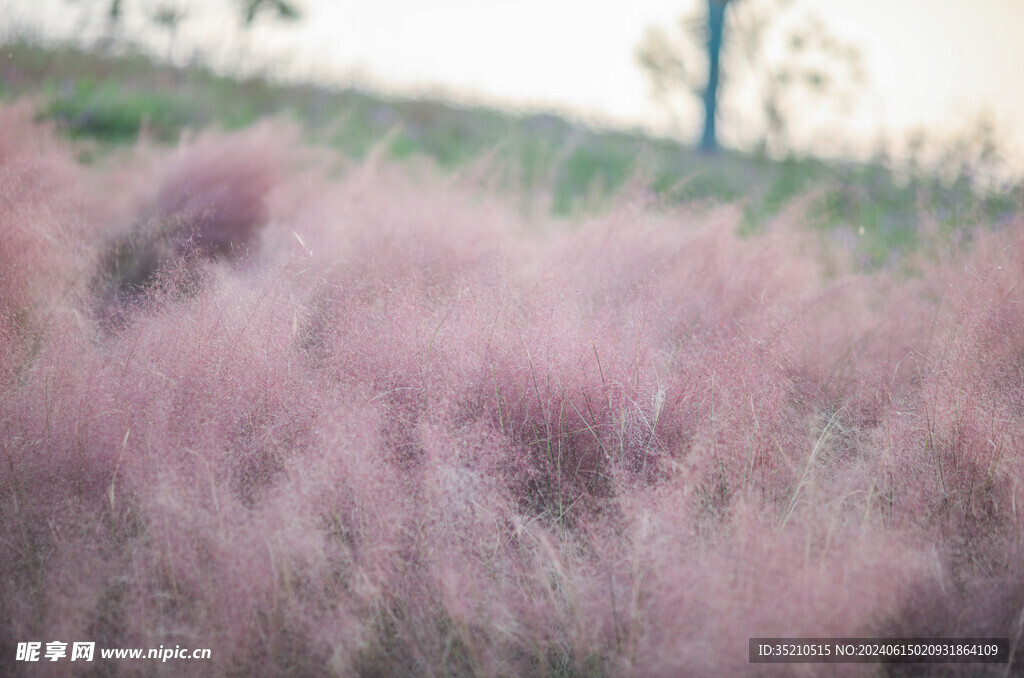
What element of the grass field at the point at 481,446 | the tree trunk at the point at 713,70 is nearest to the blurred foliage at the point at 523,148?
the tree trunk at the point at 713,70

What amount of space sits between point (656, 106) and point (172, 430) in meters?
9.19

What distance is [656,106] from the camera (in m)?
9.45

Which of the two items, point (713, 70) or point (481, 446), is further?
point (713, 70)

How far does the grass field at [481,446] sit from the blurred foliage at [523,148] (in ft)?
4.69

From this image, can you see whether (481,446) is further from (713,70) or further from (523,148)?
(713,70)

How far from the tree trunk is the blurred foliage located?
476mm

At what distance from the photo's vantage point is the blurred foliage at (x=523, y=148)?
493 cm

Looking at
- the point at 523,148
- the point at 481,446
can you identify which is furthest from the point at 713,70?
the point at 481,446

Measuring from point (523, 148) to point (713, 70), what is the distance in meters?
3.91

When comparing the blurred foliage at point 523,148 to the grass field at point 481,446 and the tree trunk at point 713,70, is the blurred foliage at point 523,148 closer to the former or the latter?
the tree trunk at point 713,70

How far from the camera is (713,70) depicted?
9.12m

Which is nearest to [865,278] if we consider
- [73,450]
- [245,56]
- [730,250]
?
[730,250]

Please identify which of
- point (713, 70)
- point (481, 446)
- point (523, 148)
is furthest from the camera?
point (713, 70)

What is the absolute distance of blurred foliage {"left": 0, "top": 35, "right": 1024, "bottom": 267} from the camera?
194 inches
